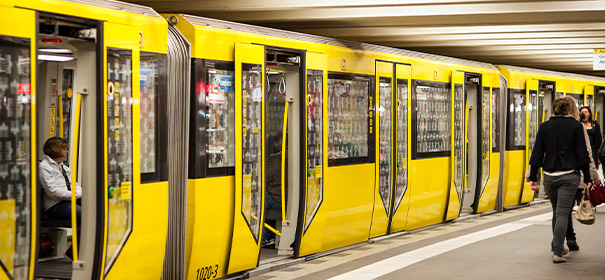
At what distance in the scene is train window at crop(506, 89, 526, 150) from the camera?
15312 millimetres

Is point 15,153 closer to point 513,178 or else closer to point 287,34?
point 287,34

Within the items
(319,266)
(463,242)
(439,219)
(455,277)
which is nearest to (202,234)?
(319,266)

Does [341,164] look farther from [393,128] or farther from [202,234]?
[202,234]

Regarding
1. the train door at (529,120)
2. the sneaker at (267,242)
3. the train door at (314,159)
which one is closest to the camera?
the train door at (314,159)

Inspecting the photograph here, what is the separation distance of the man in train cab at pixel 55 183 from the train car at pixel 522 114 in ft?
29.2

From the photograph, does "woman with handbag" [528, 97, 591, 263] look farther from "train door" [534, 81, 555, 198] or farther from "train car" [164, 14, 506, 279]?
"train door" [534, 81, 555, 198]

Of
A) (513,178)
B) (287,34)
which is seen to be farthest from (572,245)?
(513,178)

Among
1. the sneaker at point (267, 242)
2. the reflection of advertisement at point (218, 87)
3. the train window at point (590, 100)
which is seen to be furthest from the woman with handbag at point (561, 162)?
the train window at point (590, 100)

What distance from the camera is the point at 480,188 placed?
14.3 meters

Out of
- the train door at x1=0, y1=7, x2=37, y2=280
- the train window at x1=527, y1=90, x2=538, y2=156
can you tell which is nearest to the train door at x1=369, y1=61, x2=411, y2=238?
the train window at x1=527, y1=90, x2=538, y2=156

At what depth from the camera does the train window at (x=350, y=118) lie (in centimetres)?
1001

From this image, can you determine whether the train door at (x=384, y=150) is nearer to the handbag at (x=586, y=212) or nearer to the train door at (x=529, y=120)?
the handbag at (x=586, y=212)

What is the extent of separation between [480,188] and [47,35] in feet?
31.3

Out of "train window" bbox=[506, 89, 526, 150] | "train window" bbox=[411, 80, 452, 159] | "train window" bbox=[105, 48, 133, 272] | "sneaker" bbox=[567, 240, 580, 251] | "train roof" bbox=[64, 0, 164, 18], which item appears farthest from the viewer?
"train window" bbox=[506, 89, 526, 150]
